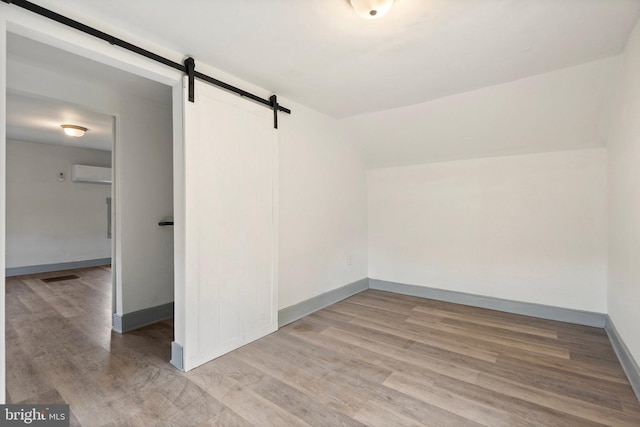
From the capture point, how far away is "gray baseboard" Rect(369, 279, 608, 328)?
3062mm

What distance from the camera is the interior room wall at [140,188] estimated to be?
2957 millimetres

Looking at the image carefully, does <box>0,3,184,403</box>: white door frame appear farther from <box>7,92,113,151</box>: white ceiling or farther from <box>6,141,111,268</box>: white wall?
<box>6,141,111,268</box>: white wall

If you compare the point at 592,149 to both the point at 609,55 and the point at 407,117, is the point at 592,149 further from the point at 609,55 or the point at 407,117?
the point at 407,117

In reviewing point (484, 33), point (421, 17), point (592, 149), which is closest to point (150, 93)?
point (421, 17)

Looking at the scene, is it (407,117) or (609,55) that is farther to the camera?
(407,117)

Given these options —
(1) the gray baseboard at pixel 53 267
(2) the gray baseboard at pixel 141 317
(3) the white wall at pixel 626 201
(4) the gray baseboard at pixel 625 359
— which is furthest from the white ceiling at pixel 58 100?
(4) the gray baseboard at pixel 625 359

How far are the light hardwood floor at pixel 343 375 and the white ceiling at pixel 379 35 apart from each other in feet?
7.67

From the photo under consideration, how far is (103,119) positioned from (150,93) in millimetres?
1576

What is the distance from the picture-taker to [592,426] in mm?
1627

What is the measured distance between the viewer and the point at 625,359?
2191 millimetres

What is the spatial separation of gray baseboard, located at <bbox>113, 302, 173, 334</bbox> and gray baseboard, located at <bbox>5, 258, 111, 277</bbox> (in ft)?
Answer: 14.3

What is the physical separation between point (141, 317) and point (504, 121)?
4292 millimetres

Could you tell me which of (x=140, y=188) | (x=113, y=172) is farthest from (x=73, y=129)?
(x=140, y=188)

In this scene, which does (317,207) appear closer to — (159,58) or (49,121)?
(159,58)
